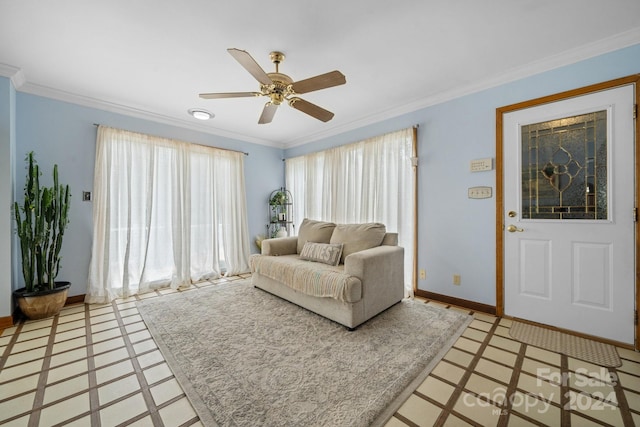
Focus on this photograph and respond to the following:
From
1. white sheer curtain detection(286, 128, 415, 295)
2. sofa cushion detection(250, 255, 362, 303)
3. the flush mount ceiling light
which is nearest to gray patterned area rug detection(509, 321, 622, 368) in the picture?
white sheer curtain detection(286, 128, 415, 295)

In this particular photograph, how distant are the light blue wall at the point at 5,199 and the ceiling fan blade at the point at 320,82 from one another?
2887mm

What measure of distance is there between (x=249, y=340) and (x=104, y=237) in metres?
2.48

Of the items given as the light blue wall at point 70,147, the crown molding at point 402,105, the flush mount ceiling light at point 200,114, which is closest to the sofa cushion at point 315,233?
the crown molding at point 402,105

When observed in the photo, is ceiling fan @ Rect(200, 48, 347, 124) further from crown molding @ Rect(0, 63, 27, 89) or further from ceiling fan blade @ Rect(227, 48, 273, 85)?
crown molding @ Rect(0, 63, 27, 89)

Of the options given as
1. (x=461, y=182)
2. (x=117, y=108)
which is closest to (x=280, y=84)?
(x=461, y=182)

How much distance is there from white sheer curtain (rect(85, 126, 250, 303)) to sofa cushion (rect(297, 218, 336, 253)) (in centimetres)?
134

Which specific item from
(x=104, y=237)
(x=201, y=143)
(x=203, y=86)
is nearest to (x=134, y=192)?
(x=104, y=237)

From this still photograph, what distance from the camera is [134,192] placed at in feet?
11.2

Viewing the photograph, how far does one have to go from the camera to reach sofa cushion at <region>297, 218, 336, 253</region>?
11.4 ft

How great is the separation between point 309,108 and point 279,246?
193 cm

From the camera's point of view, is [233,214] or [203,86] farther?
[233,214]

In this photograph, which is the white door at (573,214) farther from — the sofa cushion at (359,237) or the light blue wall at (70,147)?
the light blue wall at (70,147)

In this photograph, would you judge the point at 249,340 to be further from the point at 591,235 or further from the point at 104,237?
the point at 591,235

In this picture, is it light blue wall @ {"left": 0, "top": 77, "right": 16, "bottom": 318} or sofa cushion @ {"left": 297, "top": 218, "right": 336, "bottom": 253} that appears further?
sofa cushion @ {"left": 297, "top": 218, "right": 336, "bottom": 253}
